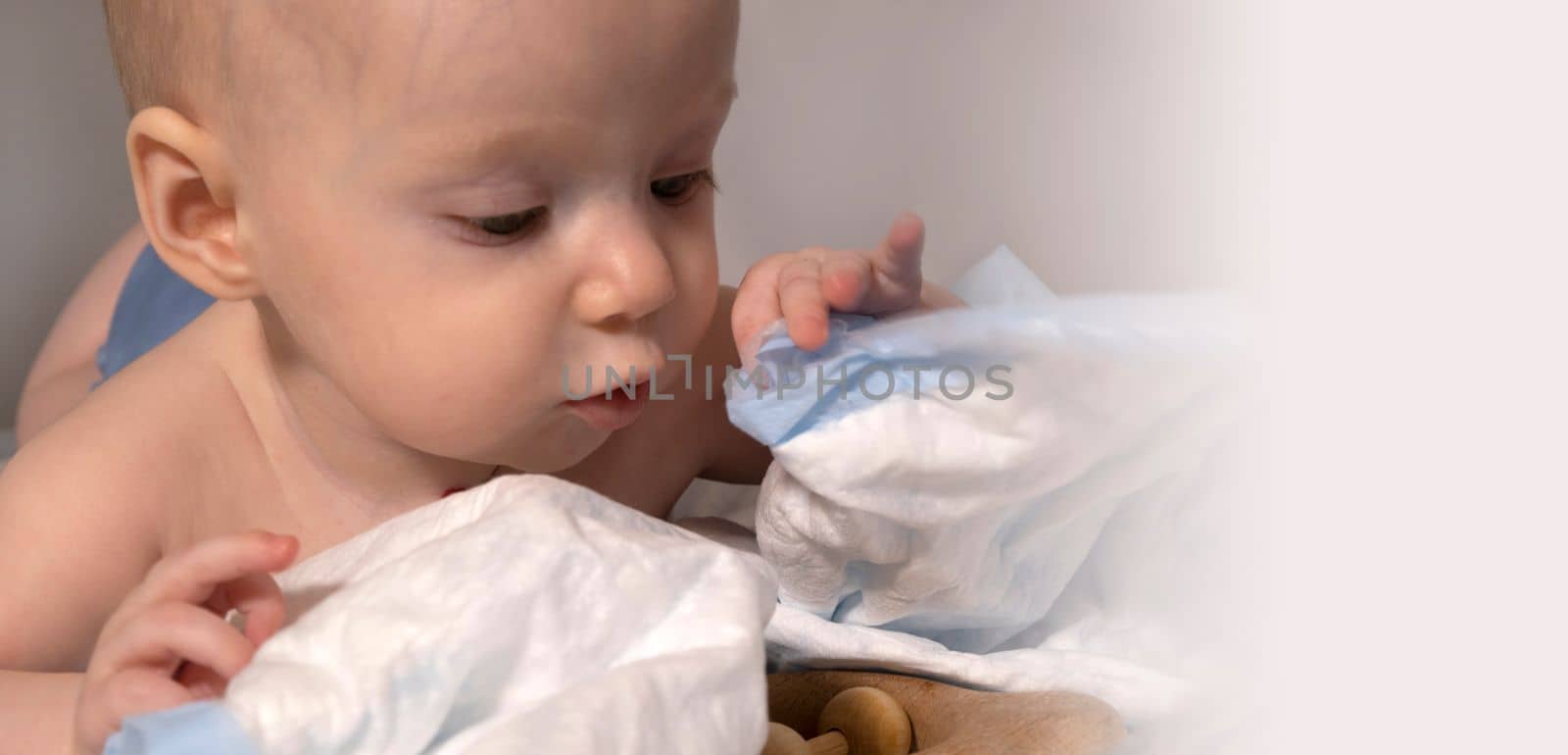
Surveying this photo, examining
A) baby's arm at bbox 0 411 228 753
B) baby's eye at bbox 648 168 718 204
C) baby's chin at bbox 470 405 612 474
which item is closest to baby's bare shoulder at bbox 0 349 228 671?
baby's arm at bbox 0 411 228 753

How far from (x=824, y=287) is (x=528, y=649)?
246 millimetres

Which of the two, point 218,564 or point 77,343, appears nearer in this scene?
point 218,564

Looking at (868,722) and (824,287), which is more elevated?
(824,287)

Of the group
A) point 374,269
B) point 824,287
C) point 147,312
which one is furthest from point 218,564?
point 147,312

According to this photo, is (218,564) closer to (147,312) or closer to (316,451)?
(316,451)

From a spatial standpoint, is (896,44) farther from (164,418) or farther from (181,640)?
(181,640)

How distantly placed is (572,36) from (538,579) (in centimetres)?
24

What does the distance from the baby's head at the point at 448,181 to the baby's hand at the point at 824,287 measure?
0.04 meters

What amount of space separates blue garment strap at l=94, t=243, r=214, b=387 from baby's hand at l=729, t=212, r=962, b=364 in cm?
57

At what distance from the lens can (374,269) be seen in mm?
665

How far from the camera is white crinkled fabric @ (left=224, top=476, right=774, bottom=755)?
45cm

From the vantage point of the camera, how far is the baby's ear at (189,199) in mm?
690

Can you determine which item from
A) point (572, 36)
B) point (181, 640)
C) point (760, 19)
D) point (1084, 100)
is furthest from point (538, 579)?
point (760, 19)

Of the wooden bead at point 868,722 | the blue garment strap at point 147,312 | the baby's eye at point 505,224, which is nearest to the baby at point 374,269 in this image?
the baby's eye at point 505,224
